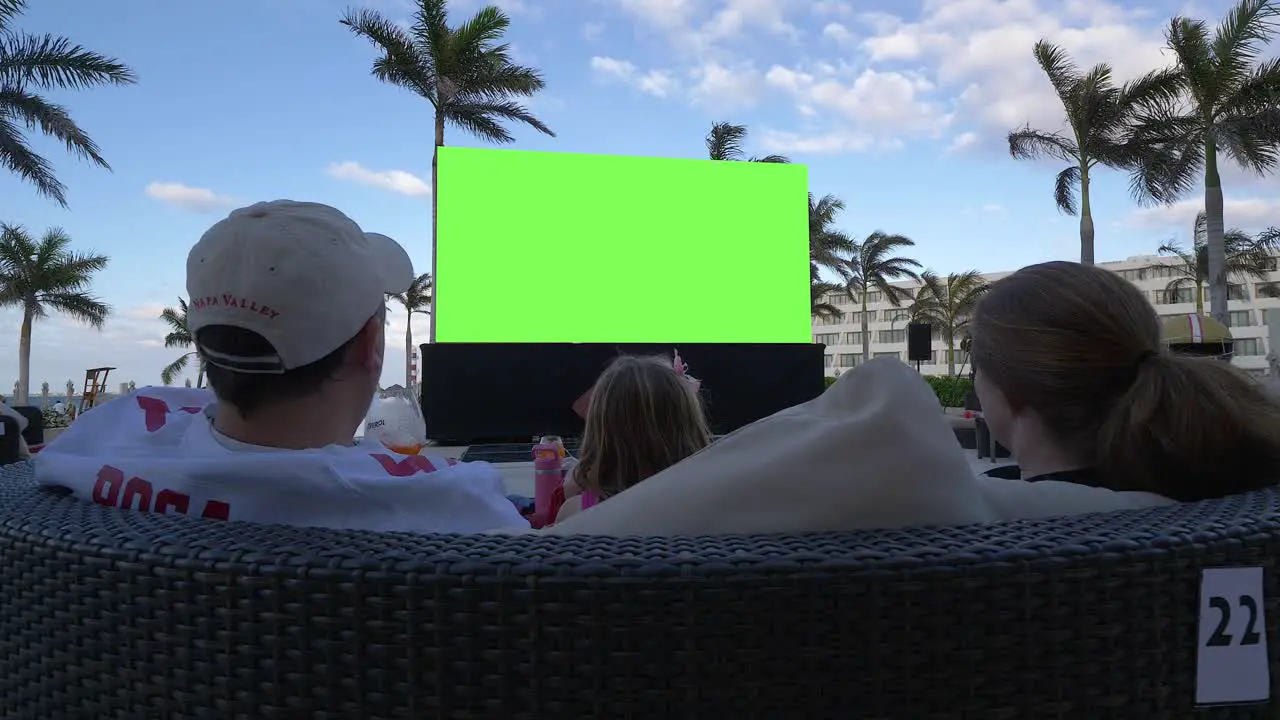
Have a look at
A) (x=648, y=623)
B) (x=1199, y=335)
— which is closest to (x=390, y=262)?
(x=648, y=623)

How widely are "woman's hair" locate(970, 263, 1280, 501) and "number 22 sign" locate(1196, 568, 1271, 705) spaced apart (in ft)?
0.85

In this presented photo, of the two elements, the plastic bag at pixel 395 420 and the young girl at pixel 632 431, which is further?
the plastic bag at pixel 395 420

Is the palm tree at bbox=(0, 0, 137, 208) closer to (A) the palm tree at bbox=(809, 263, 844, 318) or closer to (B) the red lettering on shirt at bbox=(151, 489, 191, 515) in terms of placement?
(B) the red lettering on shirt at bbox=(151, 489, 191, 515)

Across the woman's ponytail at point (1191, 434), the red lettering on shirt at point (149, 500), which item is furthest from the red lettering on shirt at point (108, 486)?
the woman's ponytail at point (1191, 434)

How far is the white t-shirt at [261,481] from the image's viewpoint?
697 mm

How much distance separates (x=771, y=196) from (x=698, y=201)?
59 cm

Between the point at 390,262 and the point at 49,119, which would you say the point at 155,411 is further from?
the point at 49,119

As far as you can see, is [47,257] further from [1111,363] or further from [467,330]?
[1111,363]

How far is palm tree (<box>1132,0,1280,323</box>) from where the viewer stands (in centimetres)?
1237

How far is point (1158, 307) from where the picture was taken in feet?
115

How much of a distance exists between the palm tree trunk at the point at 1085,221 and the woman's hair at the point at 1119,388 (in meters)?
16.1

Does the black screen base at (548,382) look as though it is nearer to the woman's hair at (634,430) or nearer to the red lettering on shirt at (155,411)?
the woman's hair at (634,430)

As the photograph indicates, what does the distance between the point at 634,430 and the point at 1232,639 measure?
1.09 meters

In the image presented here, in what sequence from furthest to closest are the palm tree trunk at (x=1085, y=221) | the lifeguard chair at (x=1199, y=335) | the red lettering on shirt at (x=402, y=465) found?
the palm tree trunk at (x=1085, y=221) < the lifeguard chair at (x=1199, y=335) < the red lettering on shirt at (x=402, y=465)
